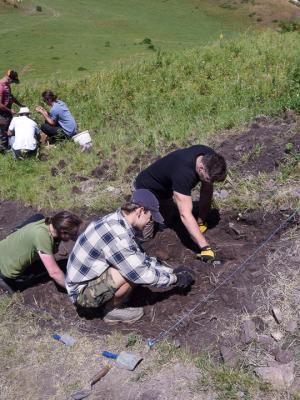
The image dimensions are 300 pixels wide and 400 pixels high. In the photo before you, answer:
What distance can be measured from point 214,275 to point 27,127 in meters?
5.10

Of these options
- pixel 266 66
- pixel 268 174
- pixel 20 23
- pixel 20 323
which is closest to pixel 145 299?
pixel 20 323

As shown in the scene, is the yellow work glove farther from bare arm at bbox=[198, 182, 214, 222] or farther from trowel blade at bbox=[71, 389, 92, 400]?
trowel blade at bbox=[71, 389, 92, 400]

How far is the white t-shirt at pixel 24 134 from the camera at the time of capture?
8562mm

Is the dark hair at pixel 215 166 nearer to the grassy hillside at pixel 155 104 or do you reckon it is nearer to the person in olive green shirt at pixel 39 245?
the person in olive green shirt at pixel 39 245

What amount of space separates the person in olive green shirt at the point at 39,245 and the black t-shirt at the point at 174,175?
0.99 metres

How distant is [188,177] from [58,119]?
196 inches

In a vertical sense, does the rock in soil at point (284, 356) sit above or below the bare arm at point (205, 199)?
below

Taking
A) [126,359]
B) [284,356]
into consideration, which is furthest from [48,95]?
[284,356]

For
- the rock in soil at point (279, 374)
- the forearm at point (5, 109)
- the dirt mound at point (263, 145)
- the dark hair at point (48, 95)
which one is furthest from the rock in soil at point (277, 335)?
the forearm at point (5, 109)

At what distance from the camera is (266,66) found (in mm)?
10164

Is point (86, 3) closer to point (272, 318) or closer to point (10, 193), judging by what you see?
point (10, 193)

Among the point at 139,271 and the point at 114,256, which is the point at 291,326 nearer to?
the point at 139,271

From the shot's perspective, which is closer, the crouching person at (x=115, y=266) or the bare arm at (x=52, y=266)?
the crouching person at (x=115, y=266)

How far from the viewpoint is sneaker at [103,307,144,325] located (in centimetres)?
432
